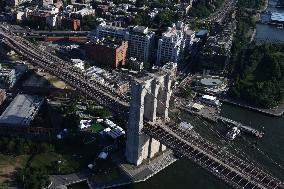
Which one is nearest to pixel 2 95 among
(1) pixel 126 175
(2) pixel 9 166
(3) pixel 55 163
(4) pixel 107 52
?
(2) pixel 9 166

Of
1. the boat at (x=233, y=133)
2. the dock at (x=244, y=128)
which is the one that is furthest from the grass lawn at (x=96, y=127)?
the dock at (x=244, y=128)

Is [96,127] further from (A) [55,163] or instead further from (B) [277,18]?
(B) [277,18]

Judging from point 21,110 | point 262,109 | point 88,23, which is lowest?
point 262,109

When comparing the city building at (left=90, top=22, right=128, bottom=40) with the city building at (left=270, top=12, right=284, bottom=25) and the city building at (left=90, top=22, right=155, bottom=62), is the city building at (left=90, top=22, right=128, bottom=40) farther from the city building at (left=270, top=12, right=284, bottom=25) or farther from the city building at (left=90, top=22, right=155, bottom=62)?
the city building at (left=270, top=12, right=284, bottom=25)

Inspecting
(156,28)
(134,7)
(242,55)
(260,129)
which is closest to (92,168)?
(260,129)

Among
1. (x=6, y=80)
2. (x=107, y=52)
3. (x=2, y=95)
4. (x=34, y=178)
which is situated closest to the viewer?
(x=34, y=178)

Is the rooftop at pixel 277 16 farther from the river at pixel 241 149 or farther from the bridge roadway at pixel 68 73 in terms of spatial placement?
the bridge roadway at pixel 68 73

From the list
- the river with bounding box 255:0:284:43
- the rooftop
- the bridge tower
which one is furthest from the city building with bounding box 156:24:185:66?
the rooftop
